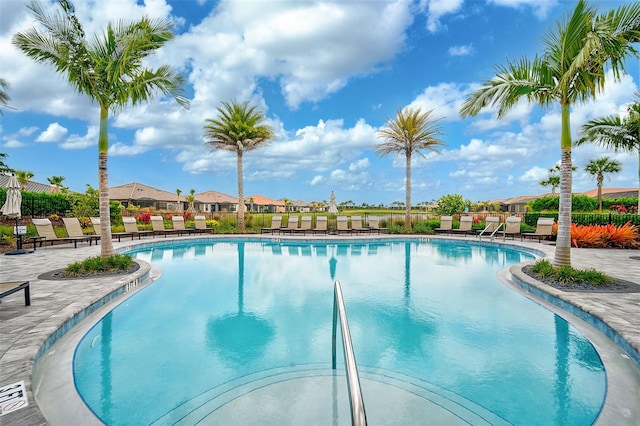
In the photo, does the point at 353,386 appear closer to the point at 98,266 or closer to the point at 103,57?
the point at 98,266

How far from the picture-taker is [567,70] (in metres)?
6.03

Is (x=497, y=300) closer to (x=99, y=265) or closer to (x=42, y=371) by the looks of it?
(x=42, y=371)

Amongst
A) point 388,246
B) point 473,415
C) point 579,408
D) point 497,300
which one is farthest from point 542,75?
point 388,246

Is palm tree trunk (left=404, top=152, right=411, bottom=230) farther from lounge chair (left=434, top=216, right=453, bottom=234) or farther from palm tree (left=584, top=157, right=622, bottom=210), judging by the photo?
palm tree (left=584, top=157, right=622, bottom=210)

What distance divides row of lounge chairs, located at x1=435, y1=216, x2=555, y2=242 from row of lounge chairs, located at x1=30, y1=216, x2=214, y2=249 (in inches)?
527

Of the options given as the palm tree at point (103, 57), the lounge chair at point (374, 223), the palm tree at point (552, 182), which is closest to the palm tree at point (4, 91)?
the palm tree at point (103, 57)

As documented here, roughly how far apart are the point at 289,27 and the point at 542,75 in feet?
24.6

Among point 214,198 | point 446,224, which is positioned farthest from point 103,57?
point 214,198

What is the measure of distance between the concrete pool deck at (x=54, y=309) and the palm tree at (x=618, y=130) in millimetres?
7347

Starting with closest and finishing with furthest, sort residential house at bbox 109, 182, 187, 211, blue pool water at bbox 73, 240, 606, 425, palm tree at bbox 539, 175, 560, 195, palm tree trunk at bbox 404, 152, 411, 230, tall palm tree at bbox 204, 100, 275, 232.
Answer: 1. blue pool water at bbox 73, 240, 606, 425
2. palm tree trunk at bbox 404, 152, 411, 230
3. tall palm tree at bbox 204, 100, 275, 232
4. residential house at bbox 109, 182, 187, 211
5. palm tree at bbox 539, 175, 560, 195

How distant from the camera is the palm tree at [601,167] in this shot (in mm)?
28609

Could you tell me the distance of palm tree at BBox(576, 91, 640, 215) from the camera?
12523 mm

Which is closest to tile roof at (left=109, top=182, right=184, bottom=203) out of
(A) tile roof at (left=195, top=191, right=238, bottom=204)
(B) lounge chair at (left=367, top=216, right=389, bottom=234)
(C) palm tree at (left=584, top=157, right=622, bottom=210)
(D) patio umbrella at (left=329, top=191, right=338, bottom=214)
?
(A) tile roof at (left=195, top=191, right=238, bottom=204)

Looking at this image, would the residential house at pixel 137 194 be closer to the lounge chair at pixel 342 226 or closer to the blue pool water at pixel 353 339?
the lounge chair at pixel 342 226
